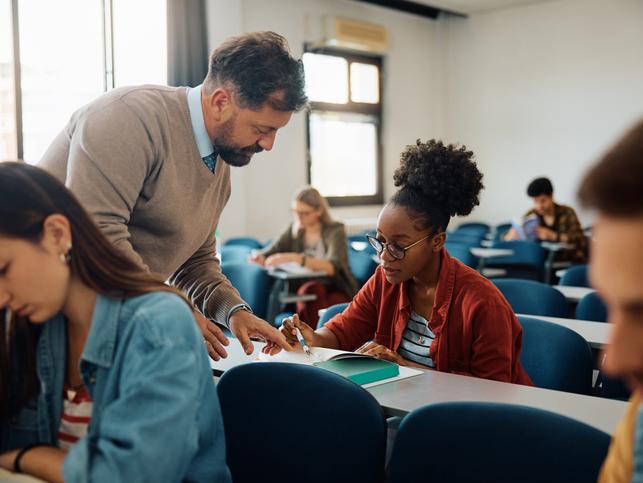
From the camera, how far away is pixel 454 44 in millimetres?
9281

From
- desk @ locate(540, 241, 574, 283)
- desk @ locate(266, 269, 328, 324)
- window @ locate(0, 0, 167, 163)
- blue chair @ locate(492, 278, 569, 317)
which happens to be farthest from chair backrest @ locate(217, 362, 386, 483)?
desk @ locate(540, 241, 574, 283)

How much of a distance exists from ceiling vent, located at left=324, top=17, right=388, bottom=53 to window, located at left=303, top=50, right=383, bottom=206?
0.20m

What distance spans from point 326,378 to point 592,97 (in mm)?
7655

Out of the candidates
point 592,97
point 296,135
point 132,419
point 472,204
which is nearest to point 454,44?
point 592,97

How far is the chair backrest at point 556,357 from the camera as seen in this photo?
2.13 m

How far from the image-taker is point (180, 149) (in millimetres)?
1859

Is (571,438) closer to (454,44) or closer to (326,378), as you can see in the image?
(326,378)

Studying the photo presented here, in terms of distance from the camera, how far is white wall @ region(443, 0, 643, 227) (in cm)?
795

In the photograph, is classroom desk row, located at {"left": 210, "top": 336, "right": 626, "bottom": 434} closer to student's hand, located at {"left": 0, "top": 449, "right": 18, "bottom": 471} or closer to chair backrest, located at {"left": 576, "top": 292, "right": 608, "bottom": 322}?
student's hand, located at {"left": 0, "top": 449, "right": 18, "bottom": 471}

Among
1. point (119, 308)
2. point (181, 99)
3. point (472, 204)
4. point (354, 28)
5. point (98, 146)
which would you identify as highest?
point (354, 28)

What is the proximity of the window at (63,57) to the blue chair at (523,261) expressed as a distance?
131 inches

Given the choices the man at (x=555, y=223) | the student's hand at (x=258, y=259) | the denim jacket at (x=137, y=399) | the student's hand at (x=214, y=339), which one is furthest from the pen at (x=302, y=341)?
the man at (x=555, y=223)

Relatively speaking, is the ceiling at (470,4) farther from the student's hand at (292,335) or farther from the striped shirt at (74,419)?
the striped shirt at (74,419)

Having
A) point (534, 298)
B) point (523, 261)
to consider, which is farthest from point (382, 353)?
point (523, 261)
